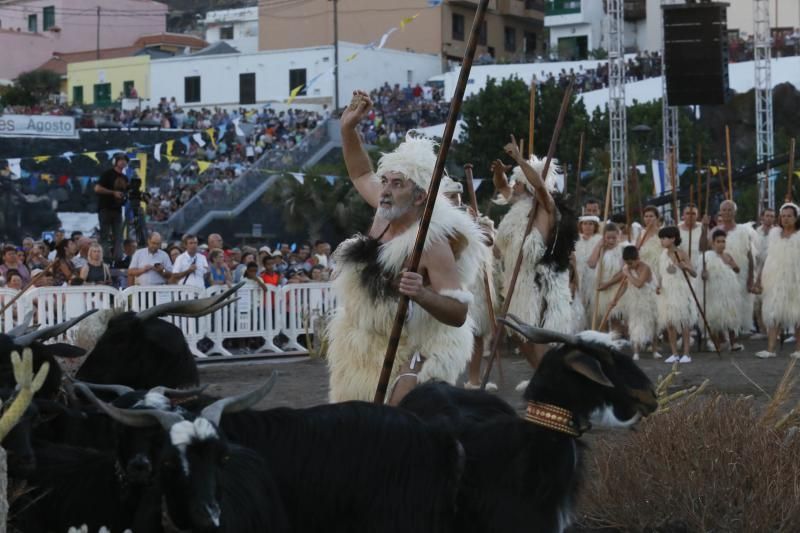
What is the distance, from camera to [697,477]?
628 centimetres

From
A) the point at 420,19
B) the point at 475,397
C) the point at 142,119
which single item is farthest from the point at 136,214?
the point at 420,19

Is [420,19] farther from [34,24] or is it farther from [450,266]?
[450,266]

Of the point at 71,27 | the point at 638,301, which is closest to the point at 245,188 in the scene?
the point at 638,301

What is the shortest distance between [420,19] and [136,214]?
2092 inches

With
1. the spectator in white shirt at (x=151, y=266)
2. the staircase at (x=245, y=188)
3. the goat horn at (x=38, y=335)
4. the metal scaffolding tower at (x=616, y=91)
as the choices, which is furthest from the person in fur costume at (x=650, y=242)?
the staircase at (x=245, y=188)

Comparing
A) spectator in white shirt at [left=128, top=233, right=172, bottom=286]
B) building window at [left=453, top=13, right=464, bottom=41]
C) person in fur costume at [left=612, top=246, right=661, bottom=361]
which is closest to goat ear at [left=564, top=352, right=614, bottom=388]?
person in fur costume at [left=612, top=246, right=661, bottom=361]

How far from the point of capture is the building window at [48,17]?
84.7 metres

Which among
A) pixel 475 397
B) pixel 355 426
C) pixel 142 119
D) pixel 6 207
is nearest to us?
pixel 355 426

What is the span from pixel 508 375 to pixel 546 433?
8100 millimetres

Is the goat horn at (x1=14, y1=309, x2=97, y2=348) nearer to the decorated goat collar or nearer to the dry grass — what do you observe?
the decorated goat collar

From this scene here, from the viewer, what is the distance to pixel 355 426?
4305 millimetres

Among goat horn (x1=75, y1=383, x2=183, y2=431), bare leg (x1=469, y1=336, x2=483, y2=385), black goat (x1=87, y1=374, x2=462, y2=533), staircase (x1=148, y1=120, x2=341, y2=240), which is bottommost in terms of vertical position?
bare leg (x1=469, y1=336, x2=483, y2=385)

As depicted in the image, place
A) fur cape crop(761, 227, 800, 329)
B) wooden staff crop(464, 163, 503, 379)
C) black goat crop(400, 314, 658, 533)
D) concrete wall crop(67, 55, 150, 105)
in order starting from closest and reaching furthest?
black goat crop(400, 314, 658, 533)
wooden staff crop(464, 163, 503, 379)
fur cape crop(761, 227, 800, 329)
concrete wall crop(67, 55, 150, 105)

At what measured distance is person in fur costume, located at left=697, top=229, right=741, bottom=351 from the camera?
15.4 m
